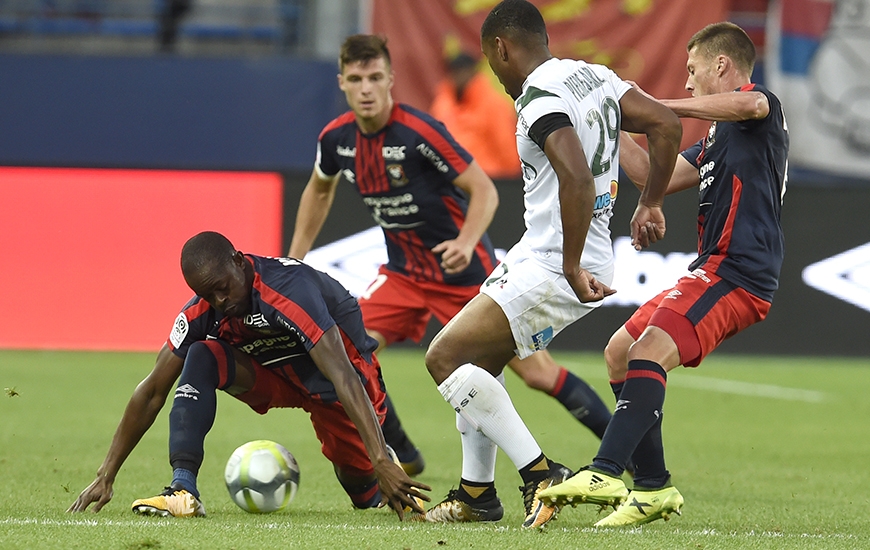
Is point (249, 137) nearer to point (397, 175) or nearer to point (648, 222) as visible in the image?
point (397, 175)

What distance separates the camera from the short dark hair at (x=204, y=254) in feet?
14.9

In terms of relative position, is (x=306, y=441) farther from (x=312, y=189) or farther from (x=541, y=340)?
(x=541, y=340)

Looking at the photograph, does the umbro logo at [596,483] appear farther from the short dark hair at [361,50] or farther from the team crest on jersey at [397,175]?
the short dark hair at [361,50]

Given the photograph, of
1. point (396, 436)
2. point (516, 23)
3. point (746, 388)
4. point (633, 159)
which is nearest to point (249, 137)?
point (746, 388)

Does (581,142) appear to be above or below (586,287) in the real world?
above

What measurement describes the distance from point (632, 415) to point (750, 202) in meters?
0.98

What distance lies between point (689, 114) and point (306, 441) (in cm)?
364

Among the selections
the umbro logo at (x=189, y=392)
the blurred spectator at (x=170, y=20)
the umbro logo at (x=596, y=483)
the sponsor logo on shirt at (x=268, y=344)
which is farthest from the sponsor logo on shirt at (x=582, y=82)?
the blurred spectator at (x=170, y=20)

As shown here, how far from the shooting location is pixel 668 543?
4195 millimetres

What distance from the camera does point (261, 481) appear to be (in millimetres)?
4945

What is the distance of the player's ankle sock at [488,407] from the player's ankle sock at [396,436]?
3.60 feet

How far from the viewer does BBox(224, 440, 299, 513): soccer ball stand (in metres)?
4.95

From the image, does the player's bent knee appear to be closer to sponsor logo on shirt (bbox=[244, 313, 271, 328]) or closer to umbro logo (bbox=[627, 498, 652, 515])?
sponsor logo on shirt (bbox=[244, 313, 271, 328])

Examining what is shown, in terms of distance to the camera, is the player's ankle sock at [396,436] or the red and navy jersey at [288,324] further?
the player's ankle sock at [396,436]
